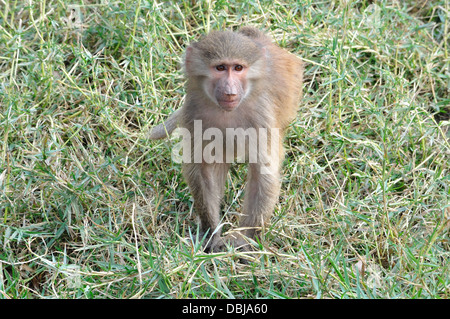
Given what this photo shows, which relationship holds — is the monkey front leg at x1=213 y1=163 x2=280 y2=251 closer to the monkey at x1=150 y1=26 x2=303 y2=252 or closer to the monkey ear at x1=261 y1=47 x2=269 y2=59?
the monkey at x1=150 y1=26 x2=303 y2=252

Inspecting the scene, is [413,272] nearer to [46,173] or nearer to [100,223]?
[100,223]

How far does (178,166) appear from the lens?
18.4 feet

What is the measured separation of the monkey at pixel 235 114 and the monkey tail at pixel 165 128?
0.27m

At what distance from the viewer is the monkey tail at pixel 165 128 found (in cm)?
551

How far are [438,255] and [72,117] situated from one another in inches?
127

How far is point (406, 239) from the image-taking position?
467 centimetres

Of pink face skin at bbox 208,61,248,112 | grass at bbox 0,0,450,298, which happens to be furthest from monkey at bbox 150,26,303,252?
grass at bbox 0,0,450,298

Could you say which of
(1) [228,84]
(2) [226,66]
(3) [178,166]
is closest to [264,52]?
(2) [226,66]

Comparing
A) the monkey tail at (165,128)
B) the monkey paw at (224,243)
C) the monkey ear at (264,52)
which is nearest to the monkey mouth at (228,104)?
the monkey ear at (264,52)

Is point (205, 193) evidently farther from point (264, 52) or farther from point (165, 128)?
point (264, 52)

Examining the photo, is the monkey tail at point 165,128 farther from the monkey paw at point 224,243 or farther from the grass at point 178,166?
the monkey paw at point 224,243

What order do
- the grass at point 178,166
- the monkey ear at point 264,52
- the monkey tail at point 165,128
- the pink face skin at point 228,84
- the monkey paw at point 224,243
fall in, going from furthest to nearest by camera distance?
the monkey tail at point 165,128
the monkey paw at point 224,243
the monkey ear at point 264,52
the pink face skin at point 228,84
the grass at point 178,166

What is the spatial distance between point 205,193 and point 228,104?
792 millimetres

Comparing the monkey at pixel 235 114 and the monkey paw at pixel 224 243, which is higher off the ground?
the monkey at pixel 235 114
